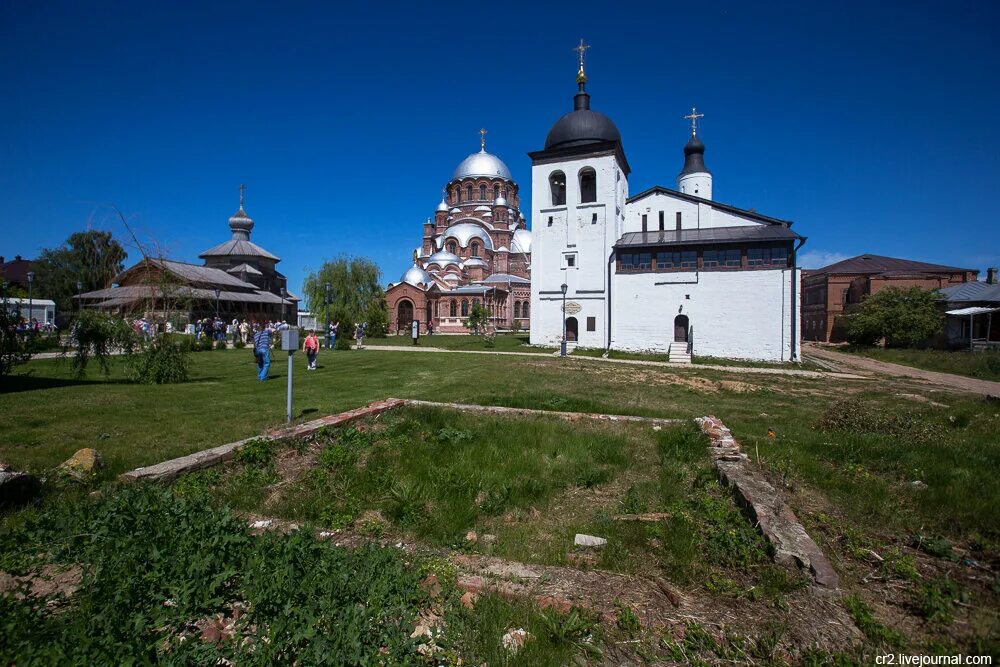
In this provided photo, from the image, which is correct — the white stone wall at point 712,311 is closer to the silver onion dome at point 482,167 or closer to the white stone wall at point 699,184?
the white stone wall at point 699,184

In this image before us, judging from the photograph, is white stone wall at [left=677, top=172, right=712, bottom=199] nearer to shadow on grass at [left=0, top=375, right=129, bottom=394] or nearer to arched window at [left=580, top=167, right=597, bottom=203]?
arched window at [left=580, top=167, right=597, bottom=203]

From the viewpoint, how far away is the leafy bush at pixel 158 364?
12820mm

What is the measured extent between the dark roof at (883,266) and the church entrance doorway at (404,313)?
42543mm

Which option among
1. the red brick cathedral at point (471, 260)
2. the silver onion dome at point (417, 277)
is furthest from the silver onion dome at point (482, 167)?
the silver onion dome at point (417, 277)

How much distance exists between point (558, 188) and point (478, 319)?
15.0 meters

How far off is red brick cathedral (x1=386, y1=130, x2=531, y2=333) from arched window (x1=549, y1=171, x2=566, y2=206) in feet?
57.1

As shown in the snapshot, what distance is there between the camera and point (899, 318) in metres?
30.2

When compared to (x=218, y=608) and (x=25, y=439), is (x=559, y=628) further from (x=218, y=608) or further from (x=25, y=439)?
(x=25, y=439)

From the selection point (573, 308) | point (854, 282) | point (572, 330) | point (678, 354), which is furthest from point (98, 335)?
point (854, 282)

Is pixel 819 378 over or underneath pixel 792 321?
underneath

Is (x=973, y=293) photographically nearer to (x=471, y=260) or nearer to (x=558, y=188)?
(x=558, y=188)

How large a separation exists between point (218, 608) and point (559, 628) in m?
2.24

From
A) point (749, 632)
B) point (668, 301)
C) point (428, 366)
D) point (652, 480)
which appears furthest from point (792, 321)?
point (749, 632)

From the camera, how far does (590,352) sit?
28.1 metres
